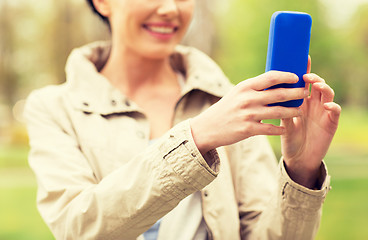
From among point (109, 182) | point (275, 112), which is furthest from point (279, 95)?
point (109, 182)

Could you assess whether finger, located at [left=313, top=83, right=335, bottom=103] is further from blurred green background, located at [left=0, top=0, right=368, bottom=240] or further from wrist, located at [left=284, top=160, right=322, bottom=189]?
blurred green background, located at [left=0, top=0, right=368, bottom=240]

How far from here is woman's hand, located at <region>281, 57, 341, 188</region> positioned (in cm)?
138

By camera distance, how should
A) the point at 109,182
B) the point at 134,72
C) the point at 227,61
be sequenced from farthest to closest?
the point at 227,61 < the point at 134,72 < the point at 109,182

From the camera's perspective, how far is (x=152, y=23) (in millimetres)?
1748

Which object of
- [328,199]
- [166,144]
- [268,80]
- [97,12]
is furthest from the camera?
[328,199]

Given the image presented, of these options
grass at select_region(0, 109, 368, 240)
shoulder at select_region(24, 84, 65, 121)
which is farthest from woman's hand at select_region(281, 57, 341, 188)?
grass at select_region(0, 109, 368, 240)

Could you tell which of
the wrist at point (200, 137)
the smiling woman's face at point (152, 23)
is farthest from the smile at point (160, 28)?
the wrist at point (200, 137)

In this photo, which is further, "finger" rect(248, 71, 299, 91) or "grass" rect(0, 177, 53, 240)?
"grass" rect(0, 177, 53, 240)

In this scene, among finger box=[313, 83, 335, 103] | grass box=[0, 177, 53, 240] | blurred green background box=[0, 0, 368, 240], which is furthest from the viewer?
blurred green background box=[0, 0, 368, 240]

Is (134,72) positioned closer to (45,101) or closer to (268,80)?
(45,101)

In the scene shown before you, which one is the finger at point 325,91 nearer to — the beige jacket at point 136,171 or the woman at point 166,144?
the woman at point 166,144

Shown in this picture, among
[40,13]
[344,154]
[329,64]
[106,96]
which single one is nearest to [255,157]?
[106,96]

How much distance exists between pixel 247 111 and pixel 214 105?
0.30 feet

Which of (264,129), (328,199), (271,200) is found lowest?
(328,199)
